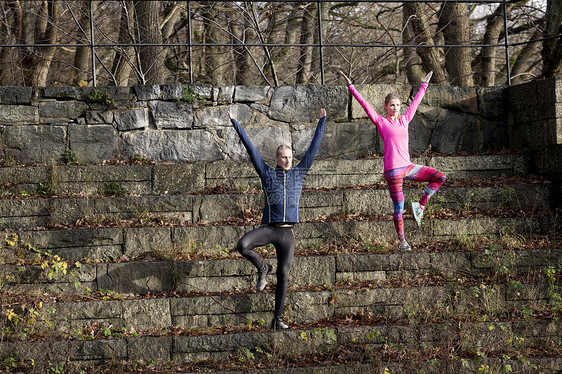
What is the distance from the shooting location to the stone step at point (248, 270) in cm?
643

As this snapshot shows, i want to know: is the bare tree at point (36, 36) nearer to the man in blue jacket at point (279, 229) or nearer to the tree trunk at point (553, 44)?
the man in blue jacket at point (279, 229)

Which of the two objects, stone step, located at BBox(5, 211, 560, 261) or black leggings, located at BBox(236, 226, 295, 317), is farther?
stone step, located at BBox(5, 211, 560, 261)

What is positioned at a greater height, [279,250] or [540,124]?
[540,124]

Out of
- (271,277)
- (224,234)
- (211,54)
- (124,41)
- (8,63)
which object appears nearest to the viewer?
(271,277)

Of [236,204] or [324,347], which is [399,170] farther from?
[324,347]

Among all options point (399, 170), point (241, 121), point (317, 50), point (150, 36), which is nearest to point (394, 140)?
point (399, 170)

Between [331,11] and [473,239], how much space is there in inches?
324

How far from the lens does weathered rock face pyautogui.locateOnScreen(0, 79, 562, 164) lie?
8.44 metres

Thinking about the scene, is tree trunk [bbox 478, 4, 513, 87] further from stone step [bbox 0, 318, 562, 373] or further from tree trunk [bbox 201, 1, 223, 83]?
stone step [bbox 0, 318, 562, 373]

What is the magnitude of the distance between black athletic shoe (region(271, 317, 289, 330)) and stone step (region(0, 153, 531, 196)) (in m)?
2.65

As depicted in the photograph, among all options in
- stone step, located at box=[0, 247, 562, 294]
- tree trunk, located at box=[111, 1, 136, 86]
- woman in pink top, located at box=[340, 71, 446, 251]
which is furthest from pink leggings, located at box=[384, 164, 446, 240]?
tree trunk, located at box=[111, 1, 136, 86]

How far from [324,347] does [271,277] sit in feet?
3.78

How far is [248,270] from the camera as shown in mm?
6637

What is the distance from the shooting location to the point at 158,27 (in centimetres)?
1118
